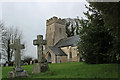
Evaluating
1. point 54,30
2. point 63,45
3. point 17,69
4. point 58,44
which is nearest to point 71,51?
point 63,45

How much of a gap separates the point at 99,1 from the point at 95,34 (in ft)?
13.8

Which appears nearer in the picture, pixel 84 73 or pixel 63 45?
pixel 84 73

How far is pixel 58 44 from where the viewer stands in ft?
137

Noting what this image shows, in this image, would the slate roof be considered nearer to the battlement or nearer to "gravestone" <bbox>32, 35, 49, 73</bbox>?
the battlement

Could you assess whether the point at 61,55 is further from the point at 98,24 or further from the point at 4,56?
the point at 98,24

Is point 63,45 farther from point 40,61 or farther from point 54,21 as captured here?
point 40,61

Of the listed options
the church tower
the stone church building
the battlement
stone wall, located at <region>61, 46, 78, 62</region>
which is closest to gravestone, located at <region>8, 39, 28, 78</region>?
the stone church building

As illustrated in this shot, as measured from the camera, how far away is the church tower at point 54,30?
1692 inches

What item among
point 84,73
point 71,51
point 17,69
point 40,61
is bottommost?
point 84,73

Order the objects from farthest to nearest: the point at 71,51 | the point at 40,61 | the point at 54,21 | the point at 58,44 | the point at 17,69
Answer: the point at 54,21
the point at 58,44
the point at 71,51
the point at 40,61
the point at 17,69

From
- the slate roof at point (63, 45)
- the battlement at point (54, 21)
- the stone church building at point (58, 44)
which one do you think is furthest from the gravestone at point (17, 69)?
the battlement at point (54, 21)

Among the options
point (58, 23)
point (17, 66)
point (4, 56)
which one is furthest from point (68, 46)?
point (17, 66)

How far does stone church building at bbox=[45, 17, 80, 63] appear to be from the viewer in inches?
1407

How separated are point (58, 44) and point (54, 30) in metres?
4.93
